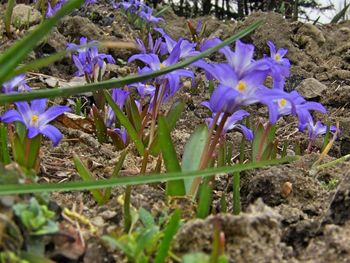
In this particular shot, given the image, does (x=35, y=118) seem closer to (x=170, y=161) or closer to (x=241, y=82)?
(x=170, y=161)

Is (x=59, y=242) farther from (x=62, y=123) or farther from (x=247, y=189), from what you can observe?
(x=62, y=123)

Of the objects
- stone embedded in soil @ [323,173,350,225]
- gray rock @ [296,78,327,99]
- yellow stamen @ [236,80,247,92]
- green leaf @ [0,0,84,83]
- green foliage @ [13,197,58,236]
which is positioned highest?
green leaf @ [0,0,84,83]

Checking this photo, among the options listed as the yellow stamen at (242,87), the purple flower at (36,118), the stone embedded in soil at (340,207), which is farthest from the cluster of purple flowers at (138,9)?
the stone embedded in soil at (340,207)

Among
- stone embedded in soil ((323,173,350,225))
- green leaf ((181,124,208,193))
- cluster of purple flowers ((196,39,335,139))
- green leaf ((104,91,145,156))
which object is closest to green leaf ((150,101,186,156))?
green leaf ((104,91,145,156))

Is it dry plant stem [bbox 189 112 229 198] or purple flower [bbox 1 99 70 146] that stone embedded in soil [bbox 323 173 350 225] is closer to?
dry plant stem [bbox 189 112 229 198]

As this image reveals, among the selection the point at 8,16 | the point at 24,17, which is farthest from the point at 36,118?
the point at 24,17

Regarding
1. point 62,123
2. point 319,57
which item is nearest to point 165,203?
point 62,123
